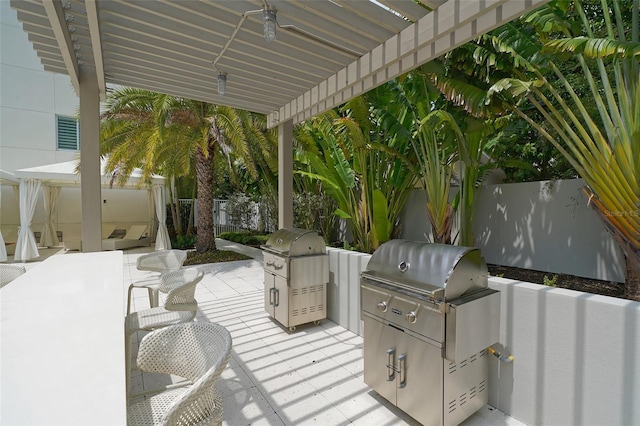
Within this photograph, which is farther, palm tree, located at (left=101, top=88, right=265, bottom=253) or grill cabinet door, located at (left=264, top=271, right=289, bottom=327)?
palm tree, located at (left=101, top=88, right=265, bottom=253)

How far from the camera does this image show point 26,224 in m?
8.95

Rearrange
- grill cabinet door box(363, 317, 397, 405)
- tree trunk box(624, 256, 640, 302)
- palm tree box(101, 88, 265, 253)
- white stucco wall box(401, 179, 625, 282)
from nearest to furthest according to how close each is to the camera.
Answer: grill cabinet door box(363, 317, 397, 405) < tree trunk box(624, 256, 640, 302) < white stucco wall box(401, 179, 625, 282) < palm tree box(101, 88, 265, 253)

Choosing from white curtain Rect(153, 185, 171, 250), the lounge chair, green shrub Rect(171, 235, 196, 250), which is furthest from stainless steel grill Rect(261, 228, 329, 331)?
the lounge chair

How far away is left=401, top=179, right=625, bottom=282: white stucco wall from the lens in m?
4.90

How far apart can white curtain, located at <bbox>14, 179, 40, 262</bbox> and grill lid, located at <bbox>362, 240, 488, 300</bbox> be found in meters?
11.0

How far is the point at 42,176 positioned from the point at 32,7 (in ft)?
27.9

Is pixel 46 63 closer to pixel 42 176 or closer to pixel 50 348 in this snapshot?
pixel 50 348

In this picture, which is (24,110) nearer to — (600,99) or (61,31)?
(61,31)

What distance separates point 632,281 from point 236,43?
5.18 m

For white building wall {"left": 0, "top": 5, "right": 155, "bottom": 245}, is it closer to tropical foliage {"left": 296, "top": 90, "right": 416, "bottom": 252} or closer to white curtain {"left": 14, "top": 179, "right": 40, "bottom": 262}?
white curtain {"left": 14, "top": 179, "right": 40, "bottom": 262}

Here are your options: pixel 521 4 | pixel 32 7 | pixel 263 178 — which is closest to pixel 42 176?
pixel 263 178

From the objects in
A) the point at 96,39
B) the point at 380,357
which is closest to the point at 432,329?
the point at 380,357

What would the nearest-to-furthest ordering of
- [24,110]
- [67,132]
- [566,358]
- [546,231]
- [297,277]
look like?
[566,358] → [297,277] → [546,231] → [24,110] → [67,132]

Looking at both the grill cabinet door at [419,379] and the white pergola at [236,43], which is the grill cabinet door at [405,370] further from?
the white pergola at [236,43]
